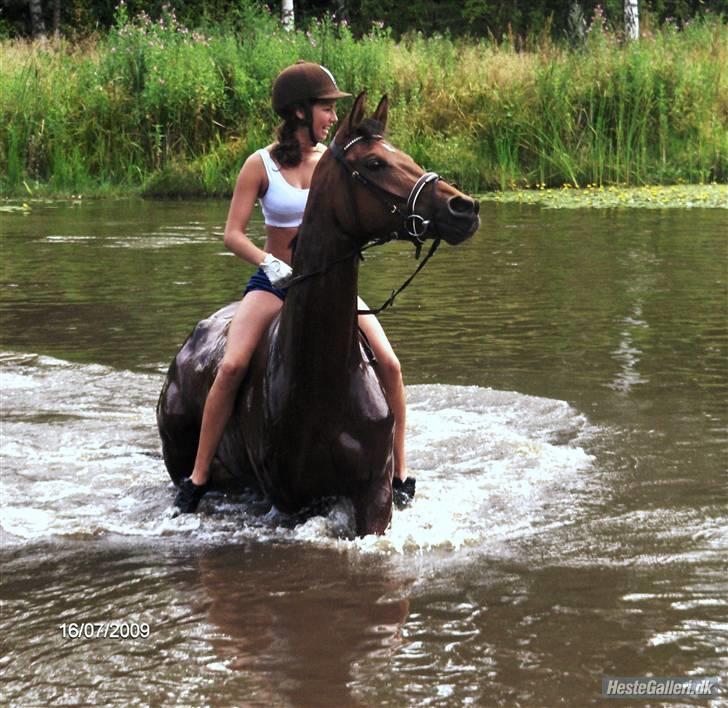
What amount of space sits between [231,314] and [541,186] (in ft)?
49.6

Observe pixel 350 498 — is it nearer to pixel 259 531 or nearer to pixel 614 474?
pixel 259 531

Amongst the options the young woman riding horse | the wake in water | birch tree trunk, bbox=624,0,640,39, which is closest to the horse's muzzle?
the young woman riding horse

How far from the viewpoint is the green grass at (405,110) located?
2191 cm

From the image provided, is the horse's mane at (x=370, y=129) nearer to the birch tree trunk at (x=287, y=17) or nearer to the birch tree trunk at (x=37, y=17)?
the birch tree trunk at (x=287, y=17)

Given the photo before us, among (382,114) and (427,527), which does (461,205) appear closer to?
(382,114)

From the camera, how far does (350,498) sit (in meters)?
6.21

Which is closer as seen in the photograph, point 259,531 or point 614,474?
point 259,531

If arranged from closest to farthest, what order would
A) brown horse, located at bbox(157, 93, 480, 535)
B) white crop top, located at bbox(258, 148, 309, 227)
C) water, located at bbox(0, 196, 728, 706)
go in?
water, located at bbox(0, 196, 728, 706), brown horse, located at bbox(157, 93, 480, 535), white crop top, located at bbox(258, 148, 309, 227)

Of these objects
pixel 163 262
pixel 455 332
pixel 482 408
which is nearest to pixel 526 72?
pixel 163 262

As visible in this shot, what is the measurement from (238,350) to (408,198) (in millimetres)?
1339

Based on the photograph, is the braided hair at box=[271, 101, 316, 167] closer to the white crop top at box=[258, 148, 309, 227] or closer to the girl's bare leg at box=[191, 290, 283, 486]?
the white crop top at box=[258, 148, 309, 227]

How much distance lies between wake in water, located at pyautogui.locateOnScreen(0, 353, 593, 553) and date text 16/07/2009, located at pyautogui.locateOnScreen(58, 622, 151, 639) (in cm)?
124

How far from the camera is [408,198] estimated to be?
5.52 meters

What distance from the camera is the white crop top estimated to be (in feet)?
20.9
